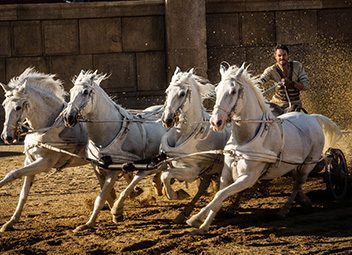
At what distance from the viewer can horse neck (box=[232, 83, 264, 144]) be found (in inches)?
400

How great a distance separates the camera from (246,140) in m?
10.2

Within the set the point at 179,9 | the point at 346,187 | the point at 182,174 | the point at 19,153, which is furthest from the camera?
the point at 179,9

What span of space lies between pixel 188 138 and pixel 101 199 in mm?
1158

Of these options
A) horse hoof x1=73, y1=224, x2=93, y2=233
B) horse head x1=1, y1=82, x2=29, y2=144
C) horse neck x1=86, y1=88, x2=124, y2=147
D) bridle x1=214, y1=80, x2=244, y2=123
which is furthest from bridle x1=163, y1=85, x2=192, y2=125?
horse head x1=1, y1=82, x2=29, y2=144

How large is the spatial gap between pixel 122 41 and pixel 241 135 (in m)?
10.5

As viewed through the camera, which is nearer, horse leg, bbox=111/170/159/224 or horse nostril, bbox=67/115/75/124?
horse nostril, bbox=67/115/75/124

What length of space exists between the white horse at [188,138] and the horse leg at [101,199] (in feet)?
1.97

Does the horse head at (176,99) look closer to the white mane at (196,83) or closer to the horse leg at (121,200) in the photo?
the white mane at (196,83)

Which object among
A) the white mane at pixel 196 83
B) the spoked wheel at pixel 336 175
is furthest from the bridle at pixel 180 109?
the spoked wheel at pixel 336 175

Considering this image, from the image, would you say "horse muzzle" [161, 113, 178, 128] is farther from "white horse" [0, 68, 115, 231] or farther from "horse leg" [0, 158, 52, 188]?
"horse leg" [0, 158, 52, 188]

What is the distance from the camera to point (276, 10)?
2073cm

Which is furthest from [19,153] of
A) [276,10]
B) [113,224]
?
[113,224]

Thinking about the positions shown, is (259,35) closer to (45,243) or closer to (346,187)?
(346,187)

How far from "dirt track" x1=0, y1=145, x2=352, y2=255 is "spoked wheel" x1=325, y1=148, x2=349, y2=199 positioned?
0.16 meters
